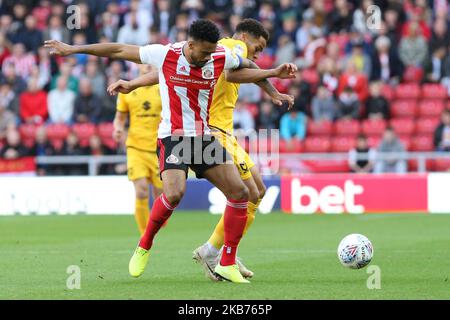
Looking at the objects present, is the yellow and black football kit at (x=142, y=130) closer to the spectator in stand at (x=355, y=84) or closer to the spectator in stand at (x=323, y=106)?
the spectator in stand at (x=323, y=106)

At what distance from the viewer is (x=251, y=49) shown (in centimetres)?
1072

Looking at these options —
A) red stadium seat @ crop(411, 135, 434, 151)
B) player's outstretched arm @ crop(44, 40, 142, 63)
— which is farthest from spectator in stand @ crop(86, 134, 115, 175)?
player's outstretched arm @ crop(44, 40, 142, 63)

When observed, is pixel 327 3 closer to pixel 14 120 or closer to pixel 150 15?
pixel 150 15

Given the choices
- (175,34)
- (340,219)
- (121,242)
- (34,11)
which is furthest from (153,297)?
(34,11)

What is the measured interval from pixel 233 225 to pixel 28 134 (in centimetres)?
1336

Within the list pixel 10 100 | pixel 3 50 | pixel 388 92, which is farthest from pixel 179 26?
pixel 388 92

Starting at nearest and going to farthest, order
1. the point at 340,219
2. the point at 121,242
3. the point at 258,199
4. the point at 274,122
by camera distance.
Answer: the point at 258,199 → the point at 121,242 → the point at 340,219 → the point at 274,122

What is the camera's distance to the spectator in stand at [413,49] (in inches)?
918

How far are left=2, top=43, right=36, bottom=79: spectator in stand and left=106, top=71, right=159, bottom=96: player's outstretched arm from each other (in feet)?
46.8

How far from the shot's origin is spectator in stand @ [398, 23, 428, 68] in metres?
23.3

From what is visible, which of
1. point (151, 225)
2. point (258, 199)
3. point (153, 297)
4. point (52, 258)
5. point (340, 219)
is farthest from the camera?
point (340, 219)

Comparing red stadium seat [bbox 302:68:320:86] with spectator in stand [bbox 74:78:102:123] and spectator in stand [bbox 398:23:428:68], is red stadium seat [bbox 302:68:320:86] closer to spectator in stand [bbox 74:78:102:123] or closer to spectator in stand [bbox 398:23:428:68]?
spectator in stand [bbox 398:23:428:68]

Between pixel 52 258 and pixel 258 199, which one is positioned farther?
pixel 52 258

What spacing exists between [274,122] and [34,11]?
6.86 meters
